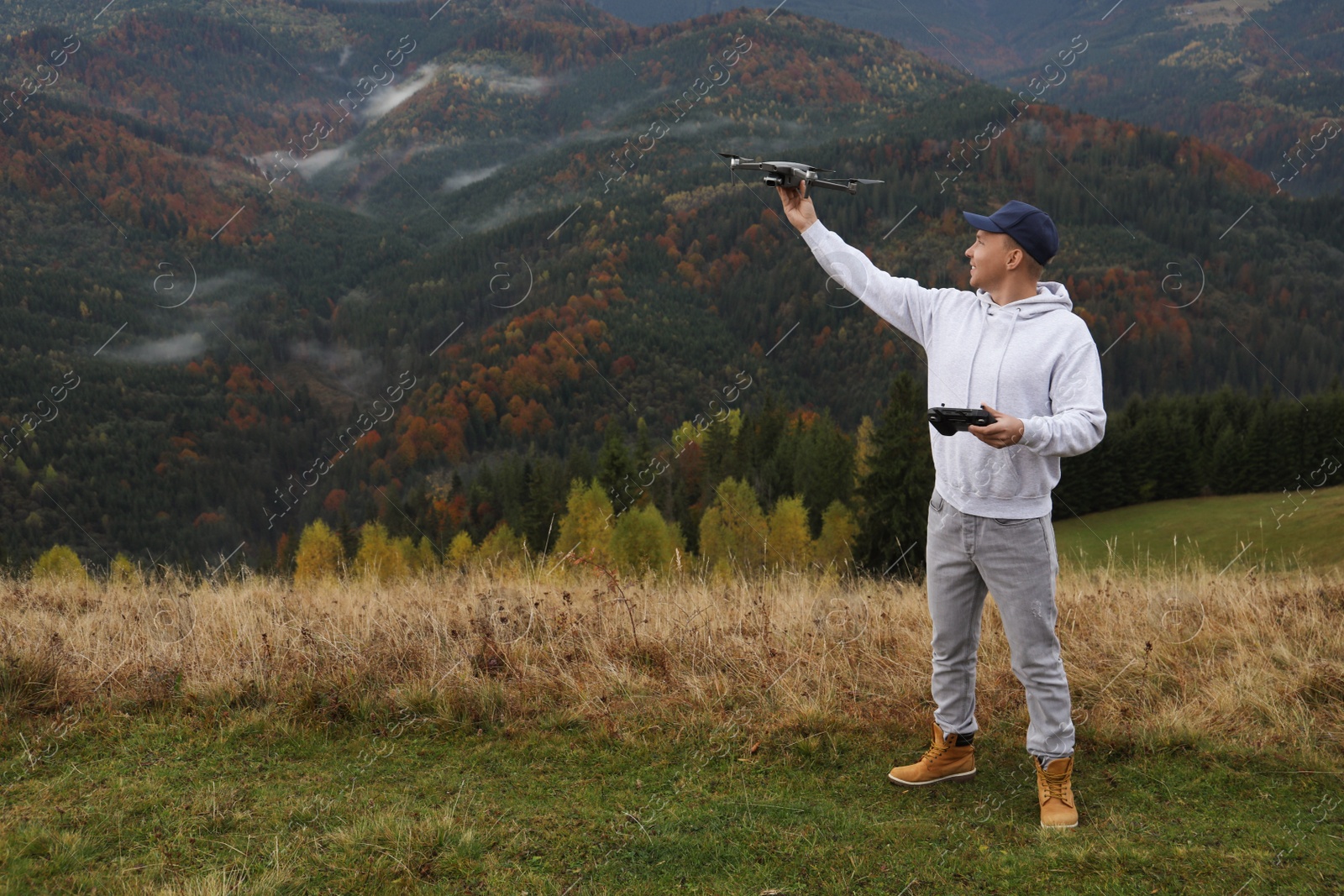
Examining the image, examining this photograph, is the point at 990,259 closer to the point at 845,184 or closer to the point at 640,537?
the point at 845,184

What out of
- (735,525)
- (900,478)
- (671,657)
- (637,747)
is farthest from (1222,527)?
(637,747)

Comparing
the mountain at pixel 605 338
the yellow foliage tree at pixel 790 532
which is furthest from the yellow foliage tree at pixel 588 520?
the mountain at pixel 605 338

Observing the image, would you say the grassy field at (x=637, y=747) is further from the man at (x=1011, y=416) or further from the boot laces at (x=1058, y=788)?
the man at (x=1011, y=416)

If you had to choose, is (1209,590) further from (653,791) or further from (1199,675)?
(653,791)

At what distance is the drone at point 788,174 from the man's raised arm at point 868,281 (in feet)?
0.10

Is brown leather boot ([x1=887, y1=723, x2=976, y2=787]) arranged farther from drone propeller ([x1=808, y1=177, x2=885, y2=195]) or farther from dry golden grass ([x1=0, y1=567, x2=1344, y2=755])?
drone propeller ([x1=808, y1=177, x2=885, y2=195])

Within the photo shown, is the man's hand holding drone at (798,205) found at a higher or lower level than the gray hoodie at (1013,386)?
higher

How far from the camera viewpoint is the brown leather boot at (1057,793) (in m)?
3.21

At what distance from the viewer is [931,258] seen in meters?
143

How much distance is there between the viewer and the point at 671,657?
4.69 metres

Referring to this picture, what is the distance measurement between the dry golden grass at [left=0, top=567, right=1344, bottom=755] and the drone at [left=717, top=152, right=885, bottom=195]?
2.21 metres

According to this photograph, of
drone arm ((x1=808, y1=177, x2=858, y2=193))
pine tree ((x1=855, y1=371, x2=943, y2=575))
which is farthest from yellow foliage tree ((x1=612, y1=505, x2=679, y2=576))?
drone arm ((x1=808, y1=177, x2=858, y2=193))

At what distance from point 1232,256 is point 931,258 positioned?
1997 inches

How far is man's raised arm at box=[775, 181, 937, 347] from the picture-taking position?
3383 millimetres
